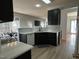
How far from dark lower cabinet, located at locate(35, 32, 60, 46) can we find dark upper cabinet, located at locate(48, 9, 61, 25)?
0.91 meters

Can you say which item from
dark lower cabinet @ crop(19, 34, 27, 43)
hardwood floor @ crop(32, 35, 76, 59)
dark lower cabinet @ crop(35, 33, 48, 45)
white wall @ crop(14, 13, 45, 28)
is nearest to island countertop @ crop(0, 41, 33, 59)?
hardwood floor @ crop(32, 35, 76, 59)

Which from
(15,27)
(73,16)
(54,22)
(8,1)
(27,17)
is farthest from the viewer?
(73,16)

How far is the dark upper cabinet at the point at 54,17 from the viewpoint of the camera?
683 cm

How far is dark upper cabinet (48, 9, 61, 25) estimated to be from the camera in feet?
22.4

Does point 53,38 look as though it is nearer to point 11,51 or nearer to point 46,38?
point 46,38

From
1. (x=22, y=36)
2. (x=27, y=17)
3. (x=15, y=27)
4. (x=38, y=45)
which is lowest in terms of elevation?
(x=38, y=45)

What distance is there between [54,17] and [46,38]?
5.04 feet

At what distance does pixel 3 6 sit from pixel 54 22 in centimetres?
571

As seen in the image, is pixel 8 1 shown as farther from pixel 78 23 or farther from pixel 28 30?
pixel 28 30

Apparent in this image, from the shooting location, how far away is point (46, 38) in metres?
6.49

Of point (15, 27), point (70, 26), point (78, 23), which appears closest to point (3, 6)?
point (78, 23)

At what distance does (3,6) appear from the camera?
138cm

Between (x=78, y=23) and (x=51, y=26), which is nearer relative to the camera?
(x=78, y=23)

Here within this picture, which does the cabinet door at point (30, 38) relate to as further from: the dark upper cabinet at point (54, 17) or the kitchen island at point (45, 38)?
the dark upper cabinet at point (54, 17)
